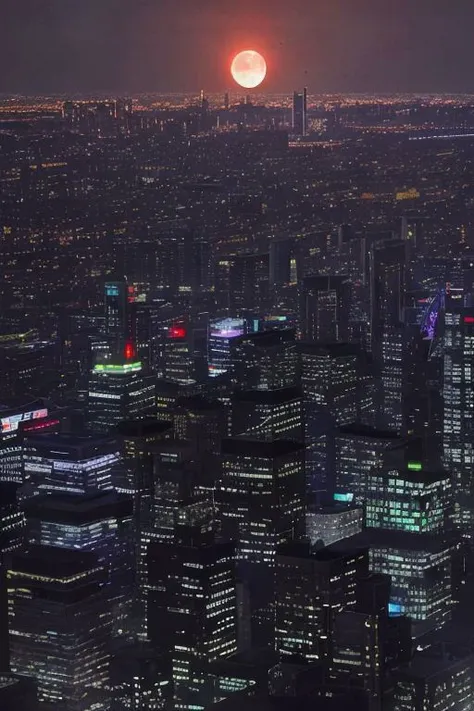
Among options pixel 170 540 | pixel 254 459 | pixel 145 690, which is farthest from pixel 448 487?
pixel 145 690

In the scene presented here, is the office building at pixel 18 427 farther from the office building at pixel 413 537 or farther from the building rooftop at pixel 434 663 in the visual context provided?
the building rooftop at pixel 434 663

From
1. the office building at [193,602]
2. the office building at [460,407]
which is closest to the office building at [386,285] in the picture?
the office building at [460,407]

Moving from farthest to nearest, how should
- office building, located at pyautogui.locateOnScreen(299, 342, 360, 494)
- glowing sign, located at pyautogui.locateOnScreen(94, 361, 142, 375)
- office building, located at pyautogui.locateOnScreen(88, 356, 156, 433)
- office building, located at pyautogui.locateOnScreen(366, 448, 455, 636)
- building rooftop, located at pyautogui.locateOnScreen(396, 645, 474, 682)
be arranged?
1. glowing sign, located at pyautogui.locateOnScreen(94, 361, 142, 375)
2. office building, located at pyautogui.locateOnScreen(88, 356, 156, 433)
3. office building, located at pyautogui.locateOnScreen(299, 342, 360, 494)
4. office building, located at pyautogui.locateOnScreen(366, 448, 455, 636)
5. building rooftop, located at pyautogui.locateOnScreen(396, 645, 474, 682)

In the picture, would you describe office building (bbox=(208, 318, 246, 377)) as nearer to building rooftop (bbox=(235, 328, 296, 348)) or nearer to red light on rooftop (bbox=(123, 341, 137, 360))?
building rooftop (bbox=(235, 328, 296, 348))

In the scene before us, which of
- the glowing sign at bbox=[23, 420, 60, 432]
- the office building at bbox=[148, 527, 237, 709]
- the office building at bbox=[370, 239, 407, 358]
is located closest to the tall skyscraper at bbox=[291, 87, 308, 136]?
the office building at bbox=[370, 239, 407, 358]

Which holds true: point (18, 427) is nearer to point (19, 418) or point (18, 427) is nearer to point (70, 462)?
point (19, 418)

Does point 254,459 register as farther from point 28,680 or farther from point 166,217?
point 28,680
